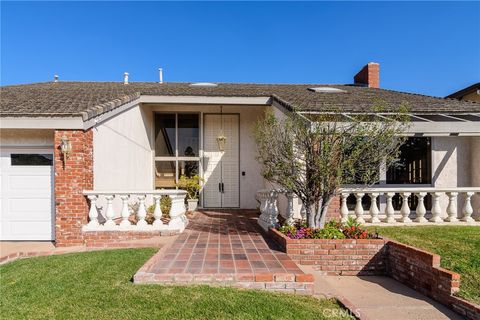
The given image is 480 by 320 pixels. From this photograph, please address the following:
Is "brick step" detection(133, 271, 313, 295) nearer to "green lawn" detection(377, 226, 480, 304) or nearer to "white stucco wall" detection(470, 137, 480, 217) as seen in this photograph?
"green lawn" detection(377, 226, 480, 304)

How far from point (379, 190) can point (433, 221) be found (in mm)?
1740

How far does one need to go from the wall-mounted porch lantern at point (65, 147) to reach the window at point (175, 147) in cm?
594

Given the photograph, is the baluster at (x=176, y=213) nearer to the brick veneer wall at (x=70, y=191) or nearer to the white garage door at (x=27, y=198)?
the brick veneer wall at (x=70, y=191)

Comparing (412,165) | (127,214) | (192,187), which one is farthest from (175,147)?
(412,165)

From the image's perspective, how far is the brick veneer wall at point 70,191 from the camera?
272 inches

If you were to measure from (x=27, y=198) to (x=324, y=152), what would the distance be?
7.60 metres

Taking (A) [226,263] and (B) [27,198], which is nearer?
(A) [226,263]

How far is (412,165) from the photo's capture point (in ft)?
31.5

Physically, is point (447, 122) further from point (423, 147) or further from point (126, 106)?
point (126, 106)

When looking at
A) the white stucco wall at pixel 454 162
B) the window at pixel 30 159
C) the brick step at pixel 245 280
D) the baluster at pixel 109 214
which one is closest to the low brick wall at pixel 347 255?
the brick step at pixel 245 280

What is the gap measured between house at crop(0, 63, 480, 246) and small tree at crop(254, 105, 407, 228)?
1.20 metres

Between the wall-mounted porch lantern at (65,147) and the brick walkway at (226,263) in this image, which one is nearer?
the brick walkway at (226,263)

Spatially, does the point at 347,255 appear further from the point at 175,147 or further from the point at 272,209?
the point at 175,147

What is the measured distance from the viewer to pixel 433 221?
7891 mm
